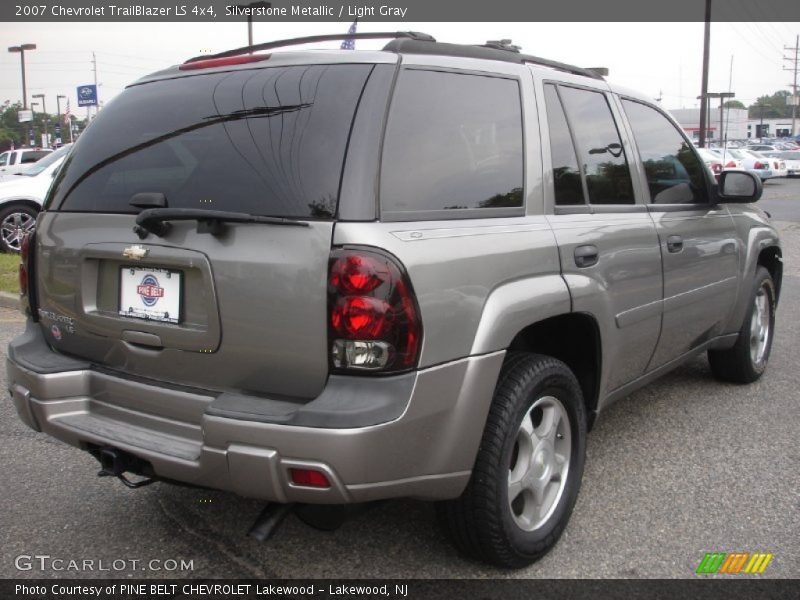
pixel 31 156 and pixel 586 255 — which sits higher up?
pixel 31 156

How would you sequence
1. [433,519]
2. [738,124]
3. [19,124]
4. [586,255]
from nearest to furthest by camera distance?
1. [586,255]
2. [433,519]
3. [19,124]
4. [738,124]

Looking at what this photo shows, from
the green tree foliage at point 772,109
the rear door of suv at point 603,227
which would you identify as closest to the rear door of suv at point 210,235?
the rear door of suv at point 603,227

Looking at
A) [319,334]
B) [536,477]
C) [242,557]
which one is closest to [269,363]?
[319,334]

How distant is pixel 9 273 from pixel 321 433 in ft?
25.5

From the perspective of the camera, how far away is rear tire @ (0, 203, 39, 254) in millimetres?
10352

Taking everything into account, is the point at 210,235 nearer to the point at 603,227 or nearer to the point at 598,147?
the point at 603,227

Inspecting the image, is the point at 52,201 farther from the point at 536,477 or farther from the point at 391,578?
the point at 536,477

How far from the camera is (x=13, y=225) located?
410 inches

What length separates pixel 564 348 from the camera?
3232 millimetres

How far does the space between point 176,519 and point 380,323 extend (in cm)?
156

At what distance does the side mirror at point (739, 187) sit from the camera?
4262 millimetres

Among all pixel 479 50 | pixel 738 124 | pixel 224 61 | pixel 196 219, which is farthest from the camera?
pixel 738 124

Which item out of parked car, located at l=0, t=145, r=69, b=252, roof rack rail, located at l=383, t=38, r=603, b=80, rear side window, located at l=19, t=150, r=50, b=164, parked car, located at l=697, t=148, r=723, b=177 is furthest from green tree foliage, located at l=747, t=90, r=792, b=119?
roof rack rail, located at l=383, t=38, r=603, b=80

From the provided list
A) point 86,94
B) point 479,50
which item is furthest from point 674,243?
point 86,94
